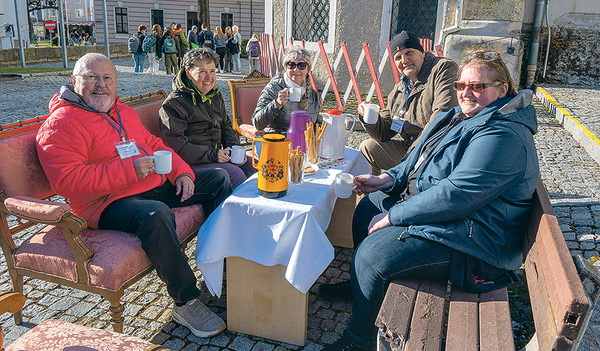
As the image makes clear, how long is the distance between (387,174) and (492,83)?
0.89 meters

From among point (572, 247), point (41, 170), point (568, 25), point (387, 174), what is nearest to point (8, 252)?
point (41, 170)

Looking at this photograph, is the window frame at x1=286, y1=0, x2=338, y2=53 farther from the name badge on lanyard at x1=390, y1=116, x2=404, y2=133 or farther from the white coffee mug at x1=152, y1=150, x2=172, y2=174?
the white coffee mug at x1=152, y1=150, x2=172, y2=174

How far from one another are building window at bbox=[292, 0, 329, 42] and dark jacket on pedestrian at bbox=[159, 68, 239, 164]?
28.7 ft

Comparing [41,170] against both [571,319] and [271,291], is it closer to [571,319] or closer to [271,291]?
[271,291]

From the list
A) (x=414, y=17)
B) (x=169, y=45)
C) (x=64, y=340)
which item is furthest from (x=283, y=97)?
(x=169, y=45)

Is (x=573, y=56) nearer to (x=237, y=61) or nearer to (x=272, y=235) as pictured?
(x=272, y=235)

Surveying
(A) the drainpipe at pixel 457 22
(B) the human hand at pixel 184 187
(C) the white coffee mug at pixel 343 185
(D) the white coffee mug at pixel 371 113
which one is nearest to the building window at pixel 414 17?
(A) the drainpipe at pixel 457 22

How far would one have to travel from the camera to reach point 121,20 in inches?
1308

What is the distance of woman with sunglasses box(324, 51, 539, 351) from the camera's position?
6.81ft

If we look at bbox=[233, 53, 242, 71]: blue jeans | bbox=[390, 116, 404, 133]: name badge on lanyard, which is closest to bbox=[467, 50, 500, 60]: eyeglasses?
bbox=[390, 116, 404, 133]: name badge on lanyard

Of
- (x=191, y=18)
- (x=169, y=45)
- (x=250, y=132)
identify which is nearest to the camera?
(x=250, y=132)

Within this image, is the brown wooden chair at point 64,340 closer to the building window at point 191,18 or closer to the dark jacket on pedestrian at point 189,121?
the dark jacket on pedestrian at point 189,121

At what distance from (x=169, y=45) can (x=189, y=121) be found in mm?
11706

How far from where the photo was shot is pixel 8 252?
101 inches
